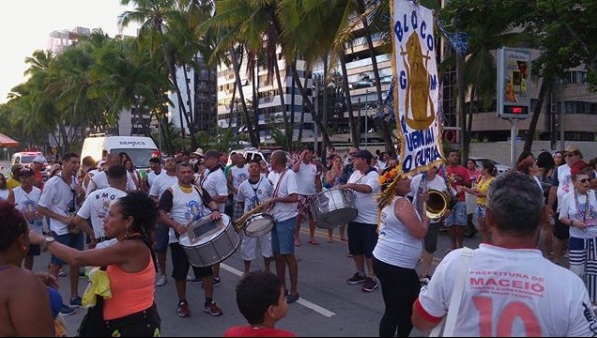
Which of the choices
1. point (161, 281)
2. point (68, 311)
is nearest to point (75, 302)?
point (68, 311)

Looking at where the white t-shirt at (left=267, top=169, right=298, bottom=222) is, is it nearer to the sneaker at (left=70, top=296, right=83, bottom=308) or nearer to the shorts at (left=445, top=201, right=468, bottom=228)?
the sneaker at (left=70, top=296, right=83, bottom=308)

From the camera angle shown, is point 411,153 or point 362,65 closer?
point 411,153

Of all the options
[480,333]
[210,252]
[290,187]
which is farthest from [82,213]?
[480,333]

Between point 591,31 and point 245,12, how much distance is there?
50.0 ft

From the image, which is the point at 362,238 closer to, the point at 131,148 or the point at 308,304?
the point at 308,304

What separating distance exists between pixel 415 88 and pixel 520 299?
2.68 meters

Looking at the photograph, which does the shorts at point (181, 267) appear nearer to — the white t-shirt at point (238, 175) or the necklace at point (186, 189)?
the necklace at point (186, 189)

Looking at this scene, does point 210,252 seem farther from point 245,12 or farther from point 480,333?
point 245,12

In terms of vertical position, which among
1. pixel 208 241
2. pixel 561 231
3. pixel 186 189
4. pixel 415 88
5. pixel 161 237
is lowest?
pixel 561 231

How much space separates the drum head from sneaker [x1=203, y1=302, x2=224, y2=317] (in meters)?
0.87

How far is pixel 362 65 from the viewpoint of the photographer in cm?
6366

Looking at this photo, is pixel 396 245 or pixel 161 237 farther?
pixel 161 237

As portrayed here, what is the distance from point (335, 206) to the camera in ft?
23.8

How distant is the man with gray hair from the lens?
2111 mm
